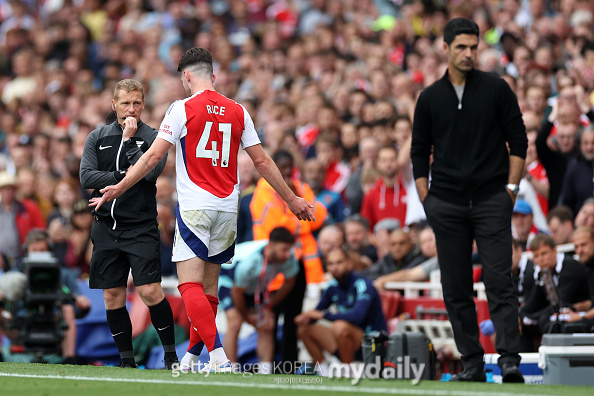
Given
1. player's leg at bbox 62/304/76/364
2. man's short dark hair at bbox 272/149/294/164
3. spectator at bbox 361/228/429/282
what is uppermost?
man's short dark hair at bbox 272/149/294/164

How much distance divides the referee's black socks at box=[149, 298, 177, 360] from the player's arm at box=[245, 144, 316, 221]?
1.28 meters

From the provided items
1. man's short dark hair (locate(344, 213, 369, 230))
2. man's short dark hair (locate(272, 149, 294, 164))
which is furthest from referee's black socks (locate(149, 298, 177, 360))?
man's short dark hair (locate(344, 213, 369, 230))

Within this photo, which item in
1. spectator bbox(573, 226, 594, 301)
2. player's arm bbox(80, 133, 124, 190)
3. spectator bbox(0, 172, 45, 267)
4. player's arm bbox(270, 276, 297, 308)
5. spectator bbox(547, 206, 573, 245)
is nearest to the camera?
player's arm bbox(80, 133, 124, 190)

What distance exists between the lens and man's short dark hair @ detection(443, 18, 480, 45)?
6.83 m

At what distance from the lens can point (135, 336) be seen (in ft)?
39.7

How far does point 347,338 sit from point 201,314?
392cm

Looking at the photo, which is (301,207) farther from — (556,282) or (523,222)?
(523,222)

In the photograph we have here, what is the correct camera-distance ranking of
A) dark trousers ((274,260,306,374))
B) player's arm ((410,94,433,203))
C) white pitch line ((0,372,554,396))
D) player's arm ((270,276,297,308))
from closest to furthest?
white pitch line ((0,372,554,396)) < player's arm ((410,94,433,203)) < player's arm ((270,276,297,308)) < dark trousers ((274,260,306,374))

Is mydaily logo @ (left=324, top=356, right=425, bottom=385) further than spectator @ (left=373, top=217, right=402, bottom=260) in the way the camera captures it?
No

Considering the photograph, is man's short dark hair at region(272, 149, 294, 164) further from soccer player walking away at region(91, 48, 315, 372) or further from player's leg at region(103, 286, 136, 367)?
soccer player walking away at region(91, 48, 315, 372)

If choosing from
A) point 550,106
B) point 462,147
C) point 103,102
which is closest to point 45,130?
point 103,102

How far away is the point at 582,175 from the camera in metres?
11.2

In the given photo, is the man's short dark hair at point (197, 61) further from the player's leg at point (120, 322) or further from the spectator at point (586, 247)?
the spectator at point (586, 247)

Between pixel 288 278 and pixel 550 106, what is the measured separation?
407 centimetres
